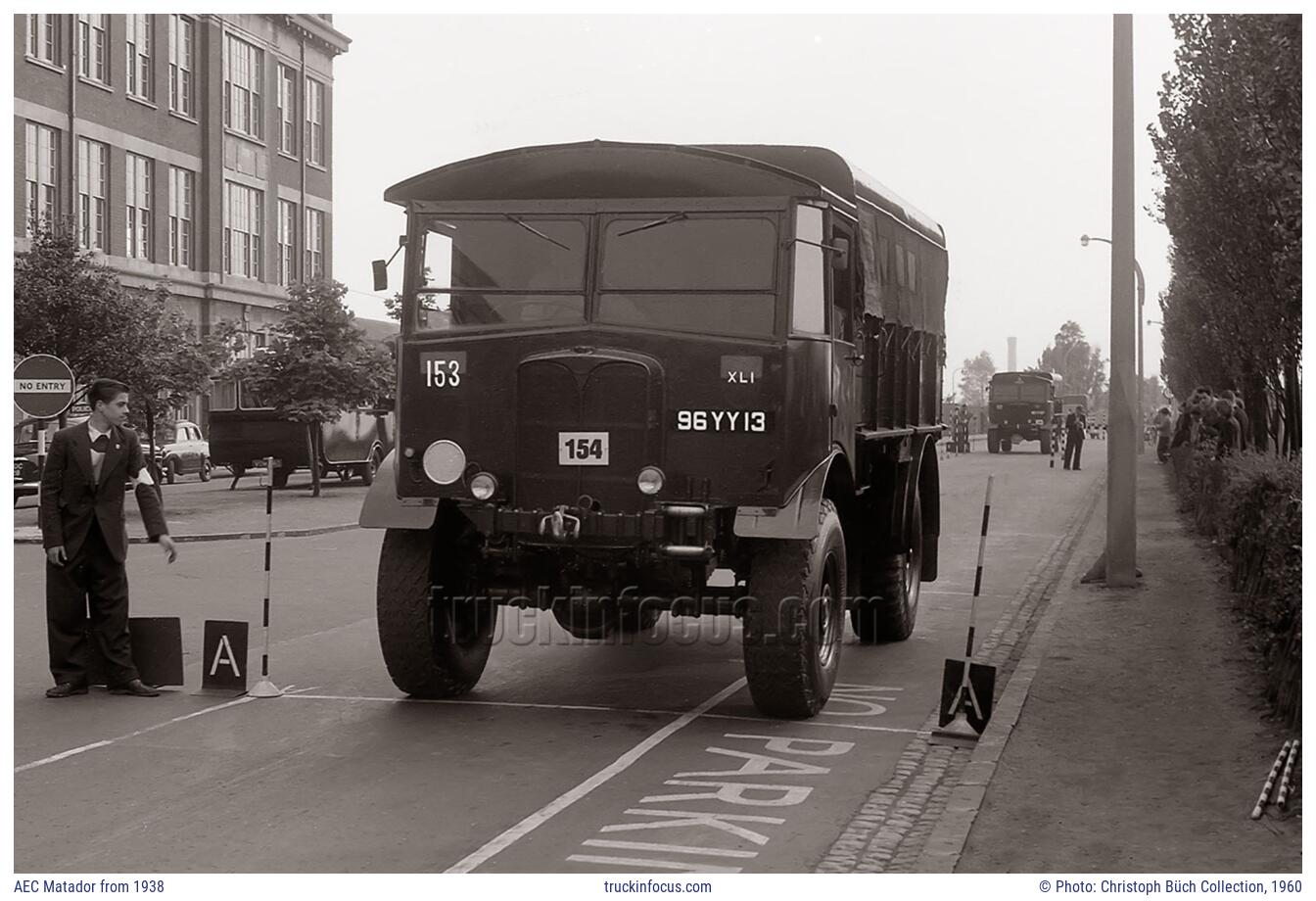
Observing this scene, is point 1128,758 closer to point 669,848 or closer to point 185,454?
point 669,848

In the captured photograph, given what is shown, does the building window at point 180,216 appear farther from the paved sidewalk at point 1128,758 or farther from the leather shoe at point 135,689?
the leather shoe at point 135,689

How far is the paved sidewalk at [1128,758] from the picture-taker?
6.31 metres

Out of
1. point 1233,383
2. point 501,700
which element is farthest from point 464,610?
point 1233,383

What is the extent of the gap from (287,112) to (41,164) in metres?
11.0

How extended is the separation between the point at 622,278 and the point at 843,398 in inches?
56.8

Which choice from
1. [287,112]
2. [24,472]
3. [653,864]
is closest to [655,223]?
[653,864]

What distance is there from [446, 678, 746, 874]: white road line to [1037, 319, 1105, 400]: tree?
134 m

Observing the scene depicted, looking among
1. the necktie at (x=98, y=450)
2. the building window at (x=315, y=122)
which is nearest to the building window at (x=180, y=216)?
the building window at (x=315, y=122)

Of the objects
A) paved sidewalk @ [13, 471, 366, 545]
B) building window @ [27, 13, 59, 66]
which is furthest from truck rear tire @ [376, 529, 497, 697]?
building window @ [27, 13, 59, 66]

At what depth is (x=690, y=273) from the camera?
9.01 m

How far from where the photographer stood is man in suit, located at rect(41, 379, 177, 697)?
9.62 meters

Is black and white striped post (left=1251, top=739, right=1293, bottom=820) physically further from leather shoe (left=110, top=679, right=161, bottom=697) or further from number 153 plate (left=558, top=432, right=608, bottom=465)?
leather shoe (left=110, top=679, right=161, bottom=697)

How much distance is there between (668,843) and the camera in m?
6.46

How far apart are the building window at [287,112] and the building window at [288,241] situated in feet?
5.62
